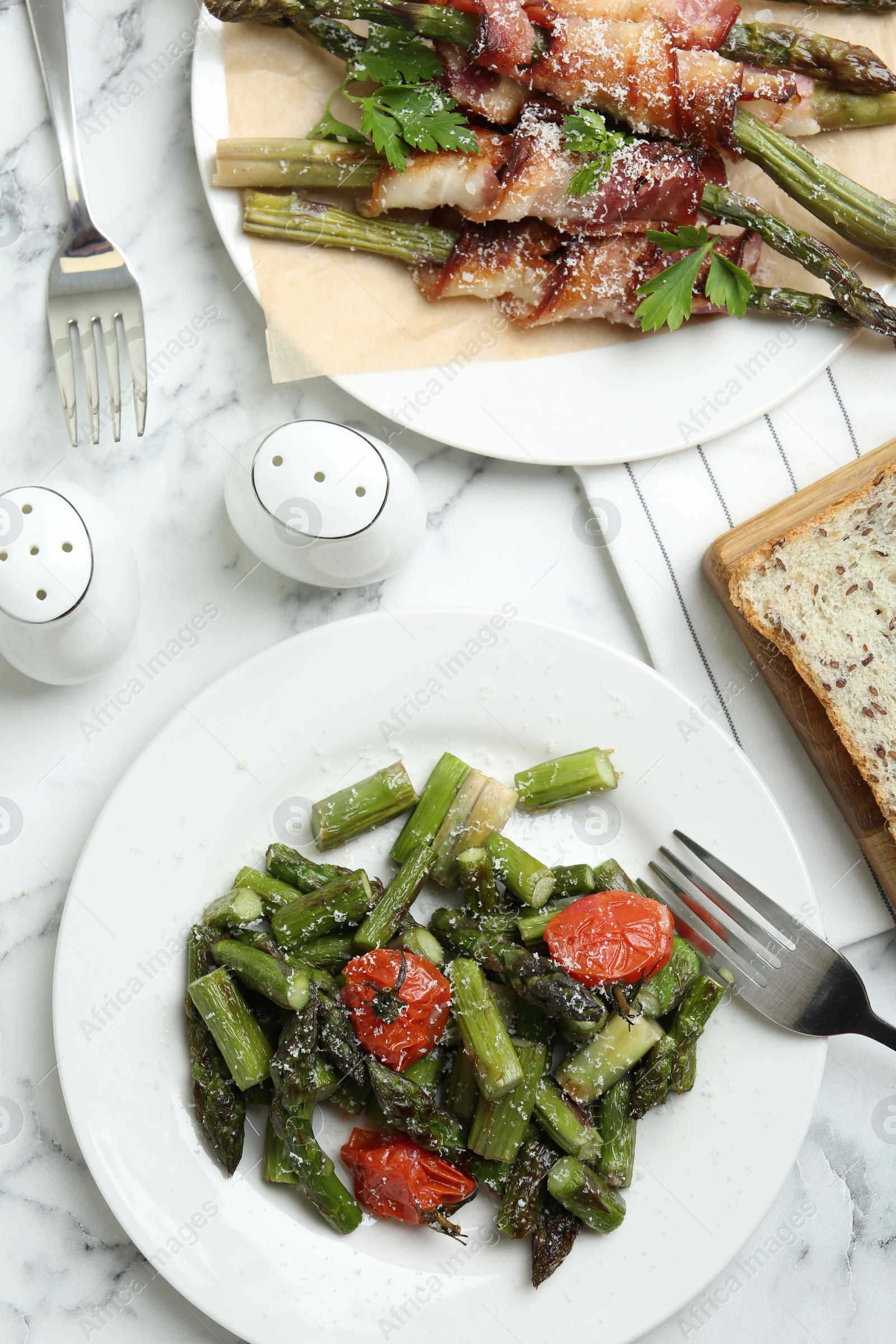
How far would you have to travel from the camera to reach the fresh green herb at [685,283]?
2684mm

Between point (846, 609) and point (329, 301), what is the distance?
175cm

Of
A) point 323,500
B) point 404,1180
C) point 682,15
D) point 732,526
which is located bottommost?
point 404,1180

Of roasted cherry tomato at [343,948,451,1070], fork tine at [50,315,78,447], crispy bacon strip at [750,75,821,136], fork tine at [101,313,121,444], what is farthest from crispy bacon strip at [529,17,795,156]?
roasted cherry tomato at [343,948,451,1070]

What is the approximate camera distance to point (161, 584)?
2883mm

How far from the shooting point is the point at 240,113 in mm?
2742

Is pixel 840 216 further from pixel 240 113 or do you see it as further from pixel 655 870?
pixel 655 870

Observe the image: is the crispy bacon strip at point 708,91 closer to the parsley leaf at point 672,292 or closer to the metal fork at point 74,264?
the parsley leaf at point 672,292

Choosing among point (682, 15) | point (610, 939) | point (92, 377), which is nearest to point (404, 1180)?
point (610, 939)

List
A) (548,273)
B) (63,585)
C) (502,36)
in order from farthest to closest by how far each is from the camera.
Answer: (548,273)
(502,36)
(63,585)

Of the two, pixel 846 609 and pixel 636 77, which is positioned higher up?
pixel 636 77

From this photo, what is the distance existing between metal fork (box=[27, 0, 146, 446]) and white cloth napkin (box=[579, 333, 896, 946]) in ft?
4.76

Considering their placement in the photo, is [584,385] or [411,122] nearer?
[411,122]

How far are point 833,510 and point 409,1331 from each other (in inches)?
100

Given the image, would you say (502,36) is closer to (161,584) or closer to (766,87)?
(766,87)
